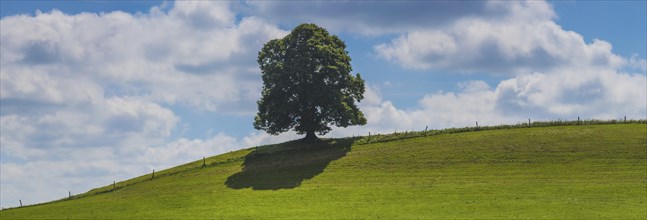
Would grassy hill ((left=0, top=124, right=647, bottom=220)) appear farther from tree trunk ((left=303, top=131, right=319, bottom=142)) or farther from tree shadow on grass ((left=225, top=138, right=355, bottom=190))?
tree trunk ((left=303, top=131, right=319, bottom=142))

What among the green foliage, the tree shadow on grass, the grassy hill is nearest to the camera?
the grassy hill

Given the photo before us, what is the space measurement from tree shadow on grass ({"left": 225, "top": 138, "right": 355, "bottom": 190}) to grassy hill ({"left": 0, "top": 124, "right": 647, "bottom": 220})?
0.50 feet

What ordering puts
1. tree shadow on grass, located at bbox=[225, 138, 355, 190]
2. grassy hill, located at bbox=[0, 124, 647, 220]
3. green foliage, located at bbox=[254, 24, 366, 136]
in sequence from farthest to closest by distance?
green foliage, located at bbox=[254, 24, 366, 136]
tree shadow on grass, located at bbox=[225, 138, 355, 190]
grassy hill, located at bbox=[0, 124, 647, 220]

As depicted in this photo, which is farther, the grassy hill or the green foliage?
the green foliage

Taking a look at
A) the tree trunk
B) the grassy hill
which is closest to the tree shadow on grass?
the grassy hill

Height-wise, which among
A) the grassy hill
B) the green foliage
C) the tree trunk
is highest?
the green foliage

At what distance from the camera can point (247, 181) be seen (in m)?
77.1

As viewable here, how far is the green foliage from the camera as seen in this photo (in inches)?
3543

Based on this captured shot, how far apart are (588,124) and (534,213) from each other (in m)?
46.3

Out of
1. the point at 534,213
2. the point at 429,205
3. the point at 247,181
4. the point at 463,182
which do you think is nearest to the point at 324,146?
the point at 247,181

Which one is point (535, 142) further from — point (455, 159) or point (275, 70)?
point (275, 70)

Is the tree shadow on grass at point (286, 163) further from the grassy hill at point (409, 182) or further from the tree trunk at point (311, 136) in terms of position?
the tree trunk at point (311, 136)

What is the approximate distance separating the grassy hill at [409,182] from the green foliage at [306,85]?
3.67 m

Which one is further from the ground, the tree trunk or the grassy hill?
the tree trunk
